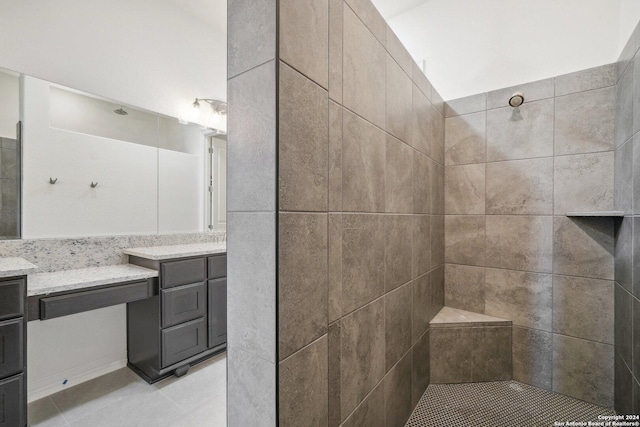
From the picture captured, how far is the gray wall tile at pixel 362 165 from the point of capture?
42.3 inches

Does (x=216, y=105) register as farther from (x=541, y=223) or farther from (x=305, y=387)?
(x=541, y=223)

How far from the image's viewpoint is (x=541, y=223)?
2002 mm

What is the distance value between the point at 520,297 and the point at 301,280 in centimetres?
201

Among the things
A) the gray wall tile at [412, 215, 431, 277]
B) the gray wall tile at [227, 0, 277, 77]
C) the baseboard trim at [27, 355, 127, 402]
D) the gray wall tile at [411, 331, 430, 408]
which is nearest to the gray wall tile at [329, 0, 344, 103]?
the gray wall tile at [227, 0, 277, 77]

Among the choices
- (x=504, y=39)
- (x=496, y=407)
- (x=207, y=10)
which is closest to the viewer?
(x=496, y=407)

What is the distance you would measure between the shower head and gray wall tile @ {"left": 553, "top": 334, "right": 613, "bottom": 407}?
5.42 ft

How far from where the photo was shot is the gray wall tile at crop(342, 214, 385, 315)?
1.08 metres

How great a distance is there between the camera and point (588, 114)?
1.85 meters

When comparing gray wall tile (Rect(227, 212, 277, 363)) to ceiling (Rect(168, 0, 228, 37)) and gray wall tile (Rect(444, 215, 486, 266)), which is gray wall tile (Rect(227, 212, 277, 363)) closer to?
gray wall tile (Rect(444, 215, 486, 266))

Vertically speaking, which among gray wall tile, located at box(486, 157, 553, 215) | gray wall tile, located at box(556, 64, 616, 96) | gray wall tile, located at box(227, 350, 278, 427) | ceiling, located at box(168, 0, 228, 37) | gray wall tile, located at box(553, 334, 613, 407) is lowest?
gray wall tile, located at box(553, 334, 613, 407)

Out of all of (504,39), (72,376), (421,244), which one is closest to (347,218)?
(421,244)

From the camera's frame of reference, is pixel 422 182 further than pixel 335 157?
Yes

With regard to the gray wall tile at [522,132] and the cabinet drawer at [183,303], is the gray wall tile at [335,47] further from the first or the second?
the cabinet drawer at [183,303]

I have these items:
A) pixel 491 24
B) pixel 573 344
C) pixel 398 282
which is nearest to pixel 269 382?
pixel 398 282
